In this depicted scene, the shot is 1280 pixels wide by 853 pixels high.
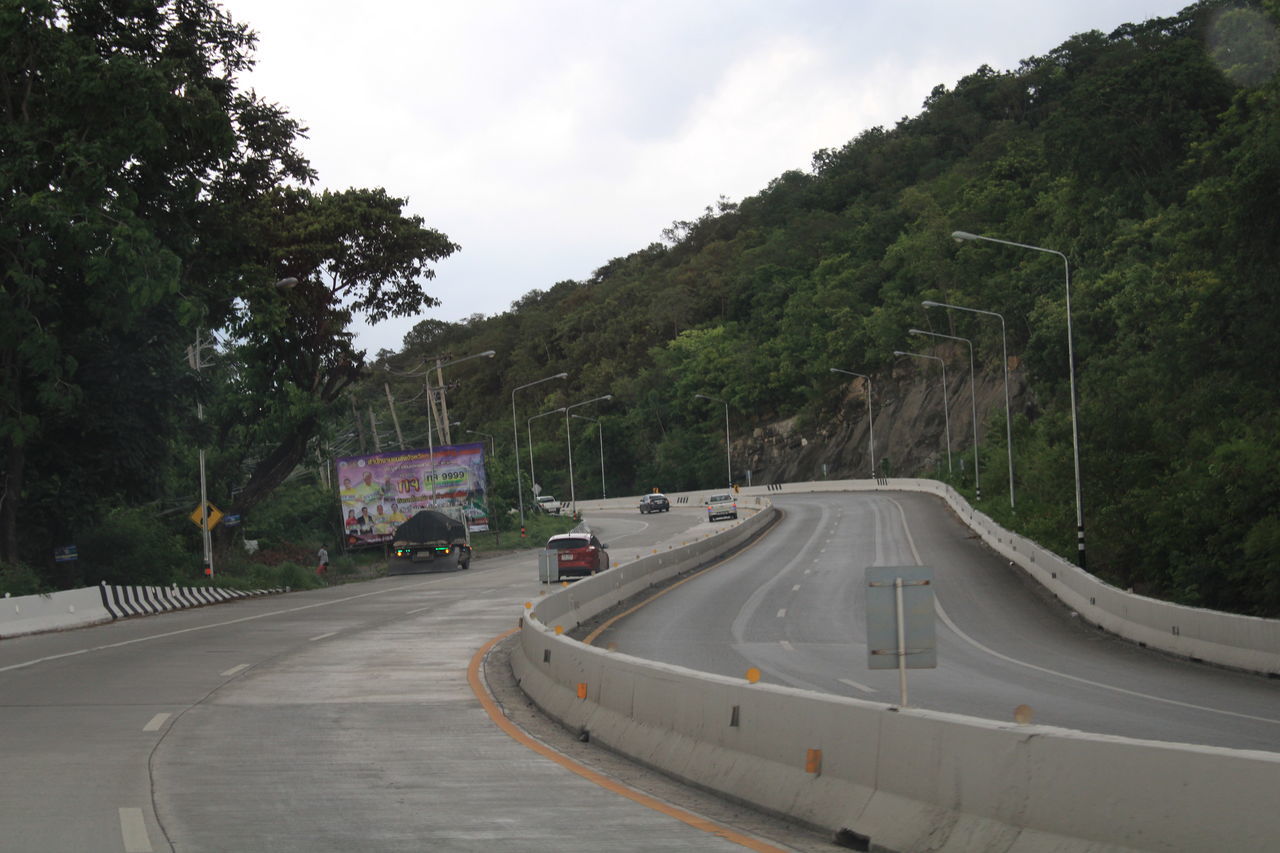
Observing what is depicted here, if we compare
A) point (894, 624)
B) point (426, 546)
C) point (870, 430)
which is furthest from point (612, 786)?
point (870, 430)

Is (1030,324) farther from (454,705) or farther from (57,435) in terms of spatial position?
(454,705)

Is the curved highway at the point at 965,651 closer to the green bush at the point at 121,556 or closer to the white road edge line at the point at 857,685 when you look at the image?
the white road edge line at the point at 857,685

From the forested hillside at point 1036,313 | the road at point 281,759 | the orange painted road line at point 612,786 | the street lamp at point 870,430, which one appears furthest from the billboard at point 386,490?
the street lamp at point 870,430

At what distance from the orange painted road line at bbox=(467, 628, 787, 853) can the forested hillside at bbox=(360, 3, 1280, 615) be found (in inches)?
676

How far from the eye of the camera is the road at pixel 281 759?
327 inches

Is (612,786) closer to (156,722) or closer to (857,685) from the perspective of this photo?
(156,722)

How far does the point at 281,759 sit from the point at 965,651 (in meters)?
15.1

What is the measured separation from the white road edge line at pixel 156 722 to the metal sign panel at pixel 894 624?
7790 millimetres

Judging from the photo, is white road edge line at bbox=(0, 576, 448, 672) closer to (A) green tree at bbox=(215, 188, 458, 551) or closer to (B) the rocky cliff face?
(A) green tree at bbox=(215, 188, 458, 551)

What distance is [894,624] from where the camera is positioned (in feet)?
29.6

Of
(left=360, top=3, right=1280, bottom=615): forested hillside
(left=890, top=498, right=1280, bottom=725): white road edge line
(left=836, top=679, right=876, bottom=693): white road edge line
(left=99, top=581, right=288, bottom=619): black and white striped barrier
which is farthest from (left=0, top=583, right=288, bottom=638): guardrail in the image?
(left=360, top=3, right=1280, bottom=615): forested hillside

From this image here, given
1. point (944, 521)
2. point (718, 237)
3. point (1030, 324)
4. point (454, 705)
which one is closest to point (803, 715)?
A: point (454, 705)

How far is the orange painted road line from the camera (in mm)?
8203

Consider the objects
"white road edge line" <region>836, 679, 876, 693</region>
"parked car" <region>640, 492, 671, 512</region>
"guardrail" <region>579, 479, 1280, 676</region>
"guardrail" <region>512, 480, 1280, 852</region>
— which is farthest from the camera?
"parked car" <region>640, 492, 671, 512</region>
